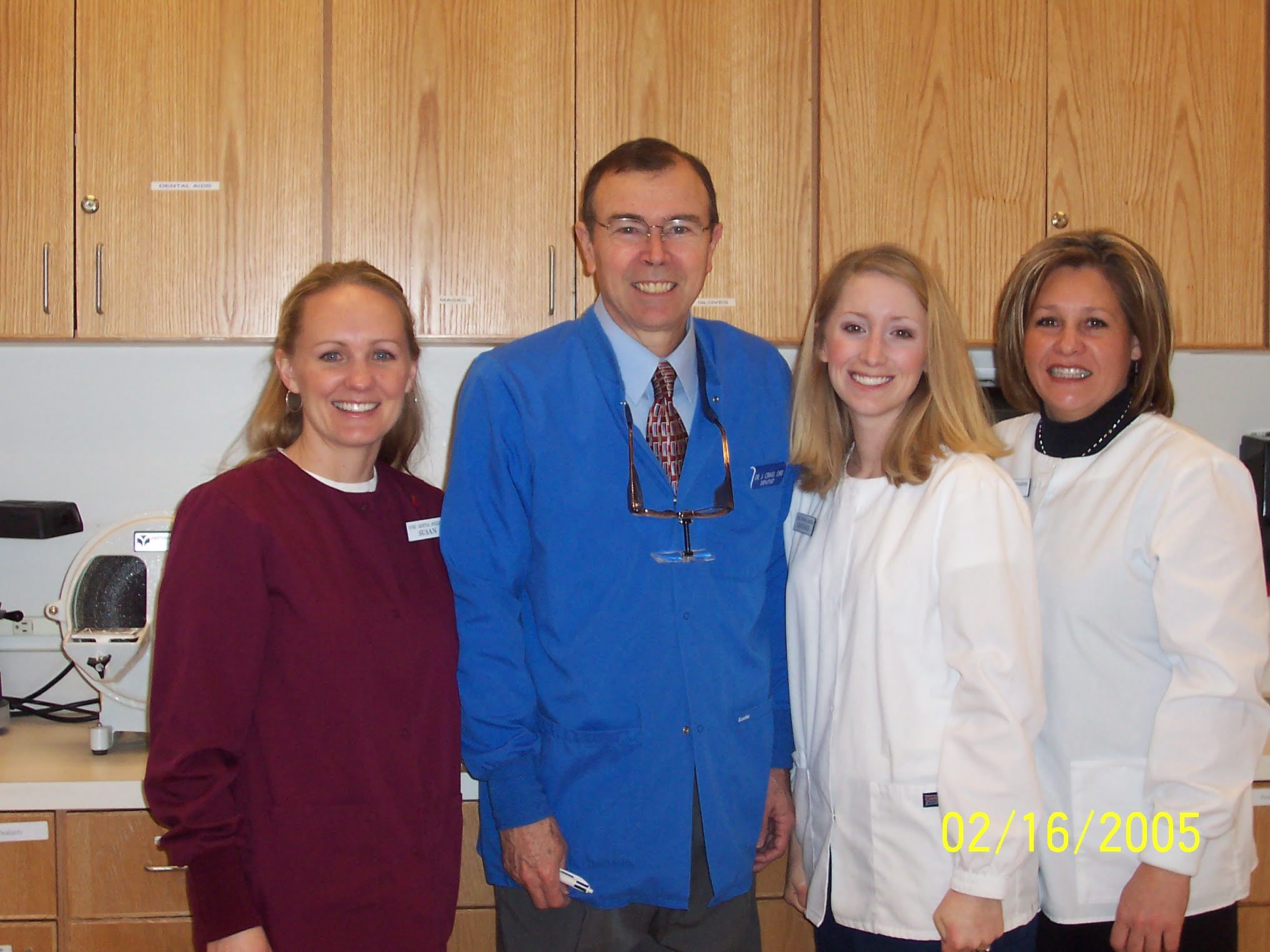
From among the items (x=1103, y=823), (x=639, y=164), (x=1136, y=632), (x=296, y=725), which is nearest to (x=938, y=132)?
(x=639, y=164)

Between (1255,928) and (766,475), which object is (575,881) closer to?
(766,475)

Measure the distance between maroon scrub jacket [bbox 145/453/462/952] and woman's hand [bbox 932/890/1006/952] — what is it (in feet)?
2.43

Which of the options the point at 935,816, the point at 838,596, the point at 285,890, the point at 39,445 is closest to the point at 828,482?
the point at 838,596

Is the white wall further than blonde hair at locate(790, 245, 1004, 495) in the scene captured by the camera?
Yes

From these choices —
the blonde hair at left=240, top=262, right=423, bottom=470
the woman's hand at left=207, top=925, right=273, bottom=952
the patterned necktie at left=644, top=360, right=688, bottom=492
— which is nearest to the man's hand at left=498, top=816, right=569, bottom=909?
the woman's hand at left=207, top=925, right=273, bottom=952

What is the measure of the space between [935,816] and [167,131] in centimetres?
196

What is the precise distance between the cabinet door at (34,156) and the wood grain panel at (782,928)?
195cm

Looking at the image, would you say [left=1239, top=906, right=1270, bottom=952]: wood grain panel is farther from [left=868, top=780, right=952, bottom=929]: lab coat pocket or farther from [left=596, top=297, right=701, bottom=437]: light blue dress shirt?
[left=596, top=297, right=701, bottom=437]: light blue dress shirt

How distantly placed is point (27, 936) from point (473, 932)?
0.82m

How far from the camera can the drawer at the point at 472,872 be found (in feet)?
6.17

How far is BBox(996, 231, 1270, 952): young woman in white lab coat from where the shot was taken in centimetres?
133

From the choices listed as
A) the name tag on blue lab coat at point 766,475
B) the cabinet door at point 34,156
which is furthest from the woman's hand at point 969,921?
the cabinet door at point 34,156

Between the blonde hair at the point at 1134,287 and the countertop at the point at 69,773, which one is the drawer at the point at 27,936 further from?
the blonde hair at the point at 1134,287
